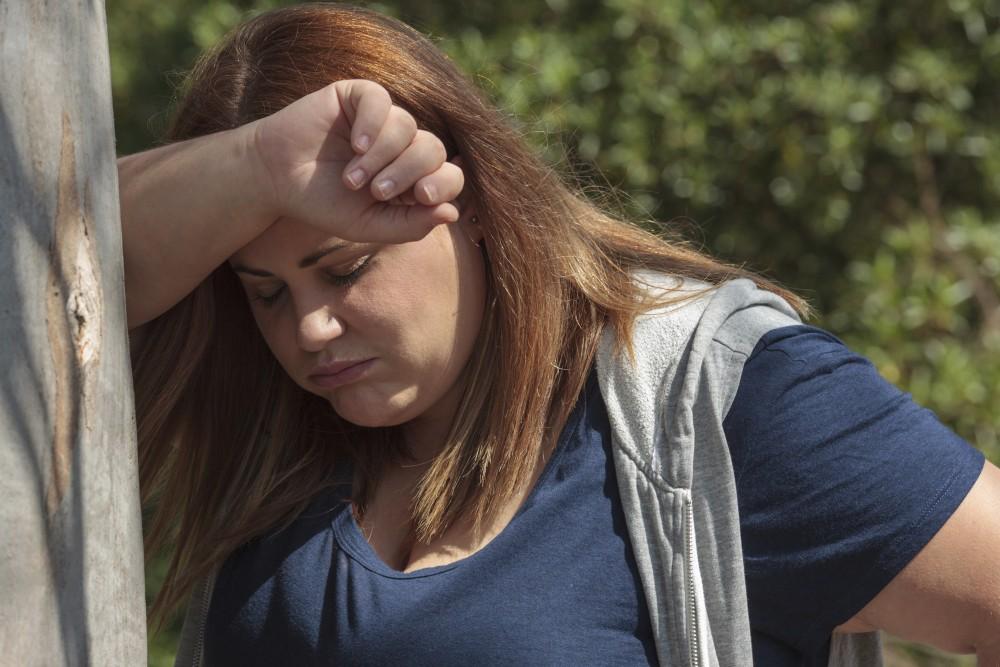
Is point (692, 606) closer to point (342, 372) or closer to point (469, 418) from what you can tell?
point (469, 418)

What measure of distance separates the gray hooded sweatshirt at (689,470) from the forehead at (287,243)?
17.5 inches

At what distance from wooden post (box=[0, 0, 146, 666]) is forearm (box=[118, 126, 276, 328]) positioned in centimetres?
31

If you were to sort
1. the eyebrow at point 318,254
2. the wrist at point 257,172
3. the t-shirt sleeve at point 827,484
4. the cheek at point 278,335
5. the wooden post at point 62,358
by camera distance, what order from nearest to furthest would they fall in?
the wooden post at point 62,358 < the t-shirt sleeve at point 827,484 < the wrist at point 257,172 < the eyebrow at point 318,254 < the cheek at point 278,335

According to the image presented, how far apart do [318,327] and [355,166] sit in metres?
0.31

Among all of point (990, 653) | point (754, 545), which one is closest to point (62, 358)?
point (754, 545)

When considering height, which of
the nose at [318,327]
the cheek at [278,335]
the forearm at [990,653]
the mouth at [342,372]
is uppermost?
the nose at [318,327]

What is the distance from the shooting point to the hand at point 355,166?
170 cm


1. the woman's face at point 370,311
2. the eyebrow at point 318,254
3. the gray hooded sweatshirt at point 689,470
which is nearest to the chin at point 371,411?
the woman's face at point 370,311

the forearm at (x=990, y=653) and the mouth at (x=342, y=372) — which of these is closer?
the forearm at (x=990, y=653)

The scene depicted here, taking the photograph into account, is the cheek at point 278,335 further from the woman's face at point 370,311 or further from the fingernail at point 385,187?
the fingernail at point 385,187

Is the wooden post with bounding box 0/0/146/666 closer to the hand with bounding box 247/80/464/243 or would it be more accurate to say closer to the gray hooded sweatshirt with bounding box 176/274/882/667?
the hand with bounding box 247/80/464/243

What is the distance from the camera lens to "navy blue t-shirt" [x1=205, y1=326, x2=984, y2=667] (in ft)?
5.52

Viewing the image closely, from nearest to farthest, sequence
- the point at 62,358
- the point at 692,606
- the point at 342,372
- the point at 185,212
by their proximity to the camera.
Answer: the point at 62,358 < the point at 692,606 < the point at 185,212 < the point at 342,372

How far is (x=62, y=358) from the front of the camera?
4.56 ft
